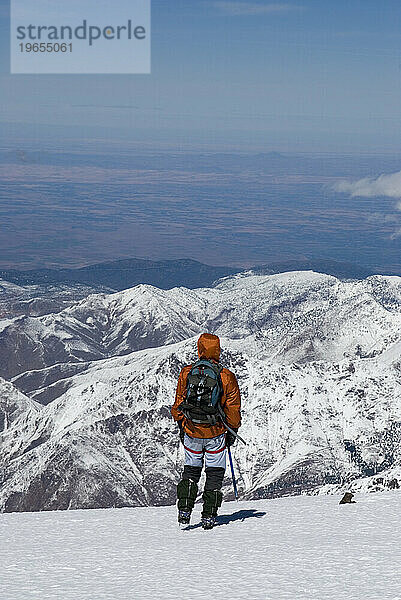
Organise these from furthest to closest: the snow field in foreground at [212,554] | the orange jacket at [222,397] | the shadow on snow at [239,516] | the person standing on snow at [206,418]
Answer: the shadow on snow at [239,516]
the orange jacket at [222,397]
the person standing on snow at [206,418]
the snow field in foreground at [212,554]

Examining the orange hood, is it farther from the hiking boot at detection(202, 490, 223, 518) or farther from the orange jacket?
the hiking boot at detection(202, 490, 223, 518)

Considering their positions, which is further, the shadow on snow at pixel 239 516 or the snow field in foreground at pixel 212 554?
the shadow on snow at pixel 239 516

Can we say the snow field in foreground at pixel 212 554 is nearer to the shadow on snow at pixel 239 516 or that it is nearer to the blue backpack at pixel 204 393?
the shadow on snow at pixel 239 516

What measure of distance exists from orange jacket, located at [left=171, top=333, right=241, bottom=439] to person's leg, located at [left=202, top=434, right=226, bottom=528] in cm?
31

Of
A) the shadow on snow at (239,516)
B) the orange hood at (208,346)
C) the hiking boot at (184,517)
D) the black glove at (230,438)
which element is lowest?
the shadow on snow at (239,516)

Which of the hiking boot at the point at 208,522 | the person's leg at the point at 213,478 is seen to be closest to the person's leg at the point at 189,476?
the person's leg at the point at 213,478

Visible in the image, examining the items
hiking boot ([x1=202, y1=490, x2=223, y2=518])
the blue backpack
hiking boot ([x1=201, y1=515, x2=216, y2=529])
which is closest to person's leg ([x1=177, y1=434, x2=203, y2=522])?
hiking boot ([x1=202, y1=490, x2=223, y2=518])

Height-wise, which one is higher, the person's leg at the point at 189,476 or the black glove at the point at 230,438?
the black glove at the point at 230,438

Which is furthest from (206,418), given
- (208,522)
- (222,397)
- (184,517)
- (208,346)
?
(184,517)

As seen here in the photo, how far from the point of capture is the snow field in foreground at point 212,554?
12.2m

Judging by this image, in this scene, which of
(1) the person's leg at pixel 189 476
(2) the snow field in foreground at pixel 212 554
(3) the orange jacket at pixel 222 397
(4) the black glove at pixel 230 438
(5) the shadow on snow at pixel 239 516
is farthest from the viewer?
(5) the shadow on snow at pixel 239 516

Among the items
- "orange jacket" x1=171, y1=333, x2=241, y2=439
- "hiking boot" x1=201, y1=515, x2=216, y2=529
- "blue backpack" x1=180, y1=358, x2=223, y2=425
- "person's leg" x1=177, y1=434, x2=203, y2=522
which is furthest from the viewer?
"person's leg" x1=177, y1=434, x2=203, y2=522

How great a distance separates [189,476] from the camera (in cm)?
1778

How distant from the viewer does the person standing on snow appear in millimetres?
16719
